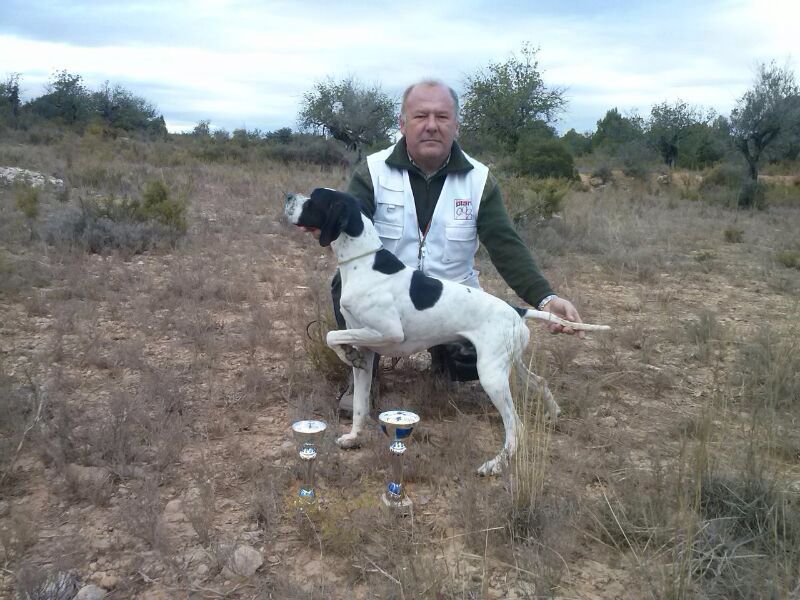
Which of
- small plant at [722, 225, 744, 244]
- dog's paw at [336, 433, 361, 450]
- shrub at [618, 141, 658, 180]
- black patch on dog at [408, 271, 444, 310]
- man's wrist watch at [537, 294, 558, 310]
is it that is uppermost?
shrub at [618, 141, 658, 180]

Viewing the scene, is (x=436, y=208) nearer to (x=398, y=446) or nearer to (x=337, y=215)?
(x=337, y=215)

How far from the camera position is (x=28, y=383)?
3.67 metres

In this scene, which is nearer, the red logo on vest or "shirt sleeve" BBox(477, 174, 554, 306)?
"shirt sleeve" BBox(477, 174, 554, 306)

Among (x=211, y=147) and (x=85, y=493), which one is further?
(x=211, y=147)

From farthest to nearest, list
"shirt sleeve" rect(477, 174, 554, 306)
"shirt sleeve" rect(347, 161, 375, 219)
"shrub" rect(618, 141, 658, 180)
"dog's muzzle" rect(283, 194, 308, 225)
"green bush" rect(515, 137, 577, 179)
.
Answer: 1. "shrub" rect(618, 141, 658, 180)
2. "green bush" rect(515, 137, 577, 179)
3. "shirt sleeve" rect(347, 161, 375, 219)
4. "shirt sleeve" rect(477, 174, 554, 306)
5. "dog's muzzle" rect(283, 194, 308, 225)

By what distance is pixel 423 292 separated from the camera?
3.12m

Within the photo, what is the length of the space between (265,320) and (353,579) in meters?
2.94

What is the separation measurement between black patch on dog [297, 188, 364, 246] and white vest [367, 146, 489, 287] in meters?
0.70

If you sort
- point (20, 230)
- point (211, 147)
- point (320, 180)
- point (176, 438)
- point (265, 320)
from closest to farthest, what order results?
point (176, 438)
point (265, 320)
point (20, 230)
point (320, 180)
point (211, 147)

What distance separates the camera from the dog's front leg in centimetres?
321

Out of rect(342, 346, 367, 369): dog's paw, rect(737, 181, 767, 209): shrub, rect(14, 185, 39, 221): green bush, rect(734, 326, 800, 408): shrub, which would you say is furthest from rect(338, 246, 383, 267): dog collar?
rect(737, 181, 767, 209): shrub

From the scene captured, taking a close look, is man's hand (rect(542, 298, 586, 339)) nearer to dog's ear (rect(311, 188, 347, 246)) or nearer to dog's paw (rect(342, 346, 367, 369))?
dog's paw (rect(342, 346, 367, 369))

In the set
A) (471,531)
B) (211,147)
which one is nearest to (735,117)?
(211,147)

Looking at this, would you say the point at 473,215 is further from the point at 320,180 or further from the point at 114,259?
the point at 320,180
